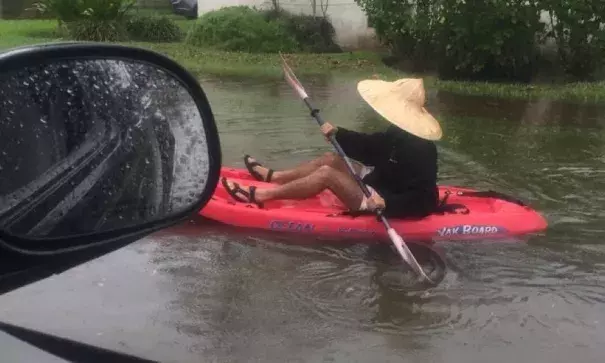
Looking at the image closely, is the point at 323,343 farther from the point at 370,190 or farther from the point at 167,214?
the point at 167,214

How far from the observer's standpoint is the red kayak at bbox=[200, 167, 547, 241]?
20.3 ft

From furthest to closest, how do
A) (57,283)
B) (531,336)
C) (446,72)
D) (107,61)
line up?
(446,72) < (57,283) < (531,336) < (107,61)

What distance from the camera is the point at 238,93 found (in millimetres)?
12609

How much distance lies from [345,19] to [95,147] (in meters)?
16.3

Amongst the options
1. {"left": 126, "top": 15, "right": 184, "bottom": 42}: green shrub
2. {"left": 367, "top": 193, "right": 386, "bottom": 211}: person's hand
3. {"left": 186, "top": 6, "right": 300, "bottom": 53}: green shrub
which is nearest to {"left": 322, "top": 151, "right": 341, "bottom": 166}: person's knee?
{"left": 367, "top": 193, "right": 386, "bottom": 211}: person's hand

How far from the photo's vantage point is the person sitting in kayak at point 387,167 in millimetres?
6164

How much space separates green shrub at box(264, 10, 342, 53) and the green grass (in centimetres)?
51

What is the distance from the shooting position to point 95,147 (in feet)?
6.40

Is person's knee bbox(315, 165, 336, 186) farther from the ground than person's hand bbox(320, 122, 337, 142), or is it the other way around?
person's hand bbox(320, 122, 337, 142)

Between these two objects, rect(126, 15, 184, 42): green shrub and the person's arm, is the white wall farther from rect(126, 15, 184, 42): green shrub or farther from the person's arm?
the person's arm

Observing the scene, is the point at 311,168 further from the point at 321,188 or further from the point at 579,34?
the point at 579,34

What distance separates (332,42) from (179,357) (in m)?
14.2

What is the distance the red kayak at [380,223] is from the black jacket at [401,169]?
0.12 metres

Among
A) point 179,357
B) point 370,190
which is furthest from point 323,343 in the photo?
point 370,190
